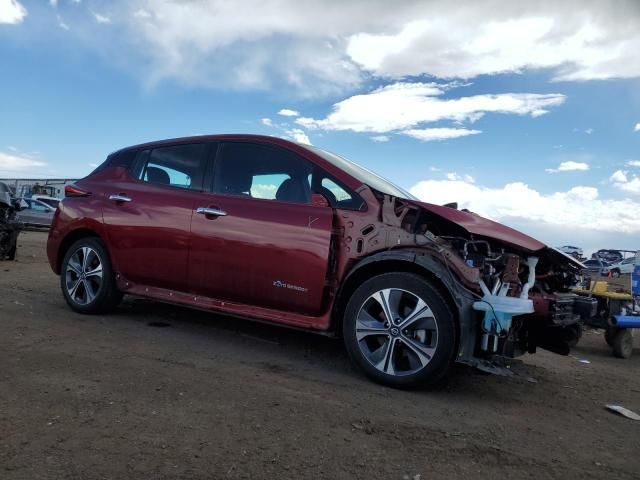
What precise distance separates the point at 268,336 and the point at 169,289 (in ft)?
3.34

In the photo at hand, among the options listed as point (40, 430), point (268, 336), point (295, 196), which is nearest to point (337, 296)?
point (295, 196)

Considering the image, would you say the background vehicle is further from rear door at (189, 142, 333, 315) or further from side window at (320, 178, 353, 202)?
side window at (320, 178, 353, 202)

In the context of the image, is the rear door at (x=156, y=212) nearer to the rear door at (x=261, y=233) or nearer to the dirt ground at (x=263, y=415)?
the rear door at (x=261, y=233)

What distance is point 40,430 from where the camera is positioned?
2367mm

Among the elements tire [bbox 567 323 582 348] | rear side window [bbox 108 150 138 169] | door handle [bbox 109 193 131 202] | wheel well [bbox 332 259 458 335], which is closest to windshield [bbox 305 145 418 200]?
wheel well [bbox 332 259 458 335]

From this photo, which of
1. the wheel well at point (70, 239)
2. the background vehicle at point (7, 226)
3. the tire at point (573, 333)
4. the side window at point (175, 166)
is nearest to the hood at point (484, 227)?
the tire at point (573, 333)

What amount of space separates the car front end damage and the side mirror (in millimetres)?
165

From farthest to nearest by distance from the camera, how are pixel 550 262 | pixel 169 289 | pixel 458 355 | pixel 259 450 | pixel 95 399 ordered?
pixel 169 289, pixel 550 262, pixel 458 355, pixel 95 399, pixel 259 450

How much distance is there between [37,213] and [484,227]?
22987 millimetres

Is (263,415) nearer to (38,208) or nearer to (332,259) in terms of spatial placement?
(332,259)

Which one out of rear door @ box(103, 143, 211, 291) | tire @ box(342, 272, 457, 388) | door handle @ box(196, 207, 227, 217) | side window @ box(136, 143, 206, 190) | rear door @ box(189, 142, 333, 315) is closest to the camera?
tire @ box(342, 272, 457, 388)

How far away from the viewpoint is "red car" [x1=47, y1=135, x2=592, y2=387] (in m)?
3.33

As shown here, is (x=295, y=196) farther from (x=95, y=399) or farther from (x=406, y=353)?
(x=95, y=399)

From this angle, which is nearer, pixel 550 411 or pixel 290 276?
pixel 550 411
